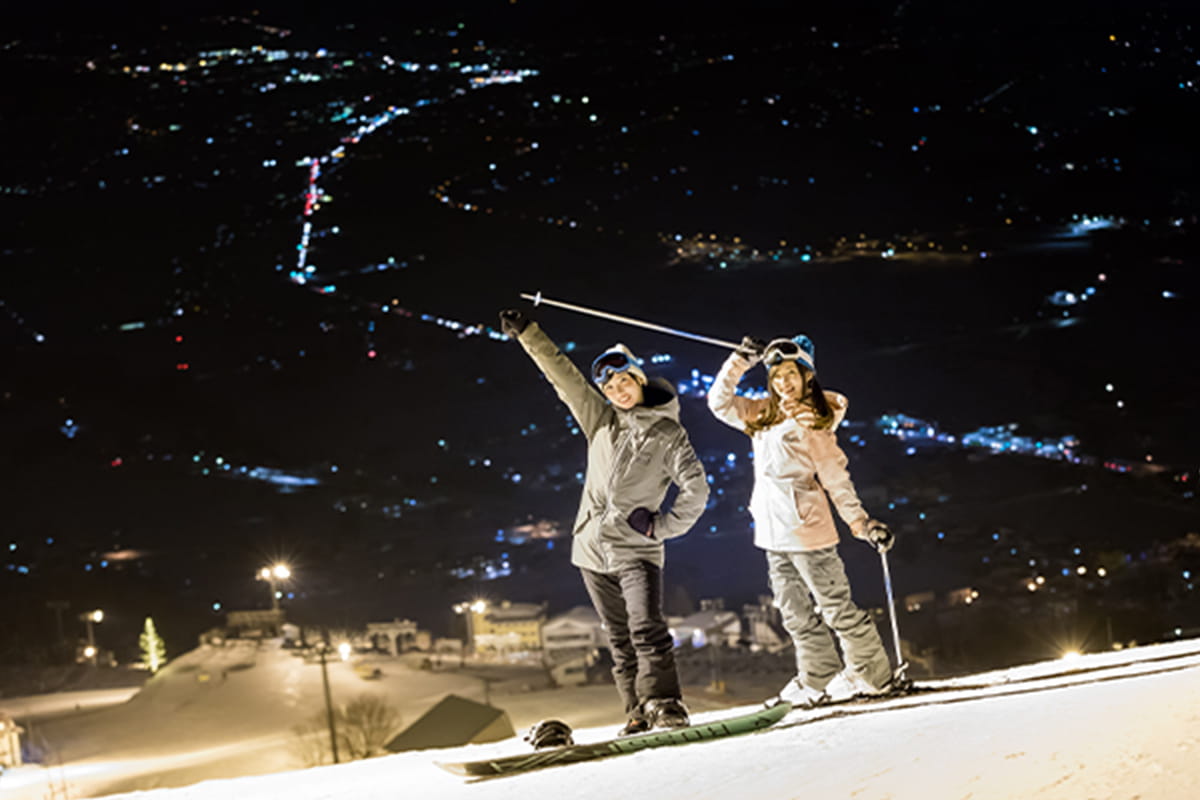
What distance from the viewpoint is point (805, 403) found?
3314 millimetres

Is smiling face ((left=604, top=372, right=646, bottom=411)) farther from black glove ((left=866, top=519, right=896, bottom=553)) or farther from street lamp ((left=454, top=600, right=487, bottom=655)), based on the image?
street lamp ((left=454, top=600, right=487, bottom=655))

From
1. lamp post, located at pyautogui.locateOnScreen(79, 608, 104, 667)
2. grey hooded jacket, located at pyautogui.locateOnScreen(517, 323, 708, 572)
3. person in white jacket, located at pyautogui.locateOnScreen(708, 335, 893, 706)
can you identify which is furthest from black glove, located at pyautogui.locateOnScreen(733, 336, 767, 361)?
lamp post, located at pyautogui.locateOnScreen(79, 608, 104, 667)

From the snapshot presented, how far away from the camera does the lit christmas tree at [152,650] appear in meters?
21.0

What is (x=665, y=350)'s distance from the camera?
2675 centimetres

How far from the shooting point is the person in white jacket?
321 cm

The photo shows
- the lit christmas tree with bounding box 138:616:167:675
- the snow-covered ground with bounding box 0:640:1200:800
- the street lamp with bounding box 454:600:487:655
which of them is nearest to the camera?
the snow-covered ground with bounding box 0:640:1200:800

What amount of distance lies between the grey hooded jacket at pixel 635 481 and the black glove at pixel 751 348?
1.09 ft

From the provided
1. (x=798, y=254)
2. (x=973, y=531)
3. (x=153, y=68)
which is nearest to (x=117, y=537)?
(x=153, y=68)

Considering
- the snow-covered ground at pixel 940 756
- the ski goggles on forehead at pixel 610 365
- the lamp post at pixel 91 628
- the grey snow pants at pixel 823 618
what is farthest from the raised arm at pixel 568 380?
the lamp post at pixel 91 628

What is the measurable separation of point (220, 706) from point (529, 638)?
6556 millimetres

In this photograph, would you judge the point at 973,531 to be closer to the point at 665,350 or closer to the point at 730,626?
the point at 730,626

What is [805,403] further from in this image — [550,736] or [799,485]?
[550,736]

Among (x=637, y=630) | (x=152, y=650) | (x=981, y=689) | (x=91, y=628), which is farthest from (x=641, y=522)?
(x=91, y=628)

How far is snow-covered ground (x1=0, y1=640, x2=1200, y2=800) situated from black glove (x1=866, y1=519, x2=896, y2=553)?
1.69 ft
